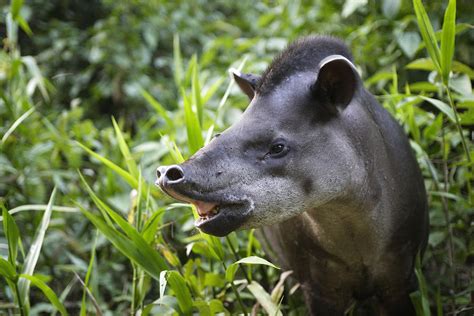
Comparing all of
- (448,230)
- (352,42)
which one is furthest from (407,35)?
(448,230)

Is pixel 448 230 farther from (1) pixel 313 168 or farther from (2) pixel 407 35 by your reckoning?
(2) pixel 407 35

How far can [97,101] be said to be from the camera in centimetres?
536

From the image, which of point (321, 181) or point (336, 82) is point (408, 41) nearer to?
point (336, 82)

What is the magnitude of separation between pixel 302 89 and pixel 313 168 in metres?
0.25

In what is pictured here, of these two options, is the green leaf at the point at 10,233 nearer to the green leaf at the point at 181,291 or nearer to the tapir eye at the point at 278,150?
the green leaf at the point at 181,291

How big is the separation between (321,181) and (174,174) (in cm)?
45

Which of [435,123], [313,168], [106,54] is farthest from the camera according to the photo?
[106,54]

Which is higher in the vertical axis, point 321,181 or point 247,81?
point 247,81

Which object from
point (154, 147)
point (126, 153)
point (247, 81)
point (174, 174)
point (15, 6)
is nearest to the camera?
point (174, 174)

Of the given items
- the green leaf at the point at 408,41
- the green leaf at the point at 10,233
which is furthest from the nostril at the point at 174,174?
the green leaf at the point at 408,41

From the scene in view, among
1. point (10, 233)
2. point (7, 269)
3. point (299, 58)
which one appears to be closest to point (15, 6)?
point (10, 233)

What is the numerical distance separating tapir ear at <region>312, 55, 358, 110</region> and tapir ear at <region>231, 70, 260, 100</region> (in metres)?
0.26

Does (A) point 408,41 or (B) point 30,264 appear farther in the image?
(A) point 408,41

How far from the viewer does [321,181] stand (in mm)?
1805
